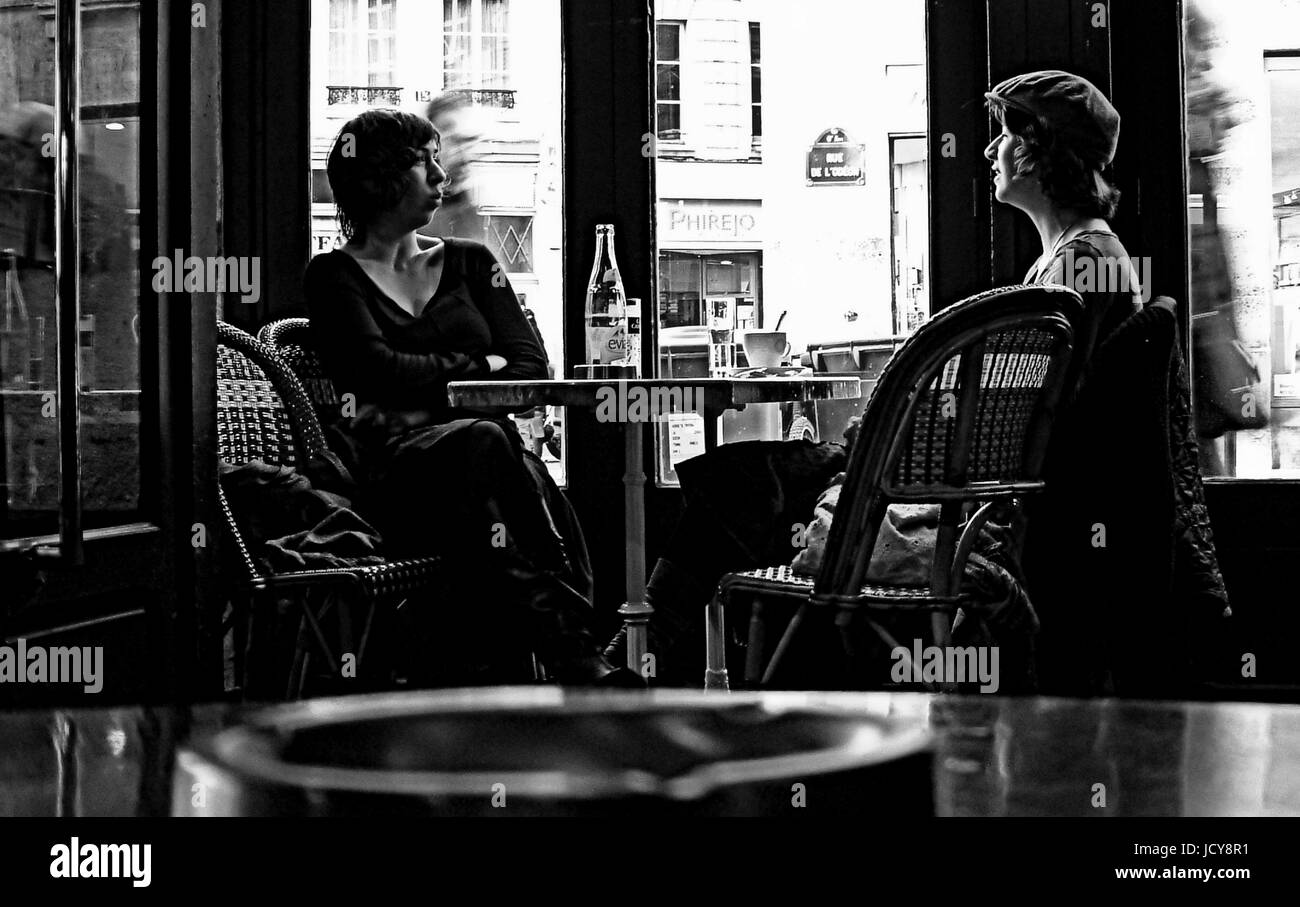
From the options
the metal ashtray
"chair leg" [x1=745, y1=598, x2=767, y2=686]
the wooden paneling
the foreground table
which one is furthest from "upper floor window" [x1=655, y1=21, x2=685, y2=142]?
the metal ashtray

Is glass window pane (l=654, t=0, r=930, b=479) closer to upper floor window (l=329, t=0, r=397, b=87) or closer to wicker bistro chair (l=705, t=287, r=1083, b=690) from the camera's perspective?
upper floor window (l=329, t=0, r=397, b=87)

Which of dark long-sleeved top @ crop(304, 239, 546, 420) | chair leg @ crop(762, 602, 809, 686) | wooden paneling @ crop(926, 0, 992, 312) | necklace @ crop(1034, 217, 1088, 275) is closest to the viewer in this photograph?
chair leg @ crop(762, 602, 809, 686)

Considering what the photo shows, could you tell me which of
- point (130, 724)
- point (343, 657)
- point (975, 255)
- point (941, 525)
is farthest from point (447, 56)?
point (130, 724)

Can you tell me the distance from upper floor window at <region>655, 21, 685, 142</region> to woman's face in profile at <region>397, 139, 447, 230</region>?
810 mm

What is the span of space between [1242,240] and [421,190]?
7.27 ft

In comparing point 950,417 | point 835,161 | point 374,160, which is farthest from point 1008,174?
point 374,160

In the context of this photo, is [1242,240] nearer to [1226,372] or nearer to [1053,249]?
[1226,372]

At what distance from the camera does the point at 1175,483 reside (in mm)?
2332

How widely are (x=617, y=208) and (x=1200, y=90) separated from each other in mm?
1638

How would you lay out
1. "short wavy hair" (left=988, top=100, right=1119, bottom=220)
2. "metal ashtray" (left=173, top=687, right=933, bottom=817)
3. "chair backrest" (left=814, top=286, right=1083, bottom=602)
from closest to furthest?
"metal ashtray" (left=173, top=687, right=933, bottom=817)
"chair backrest" (left=814, top=286, right=1083, bottom=602)
"short wavy hair" (left=988, top=100, right=1119, bottom=220)

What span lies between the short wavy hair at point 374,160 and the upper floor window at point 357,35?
581 millimetres

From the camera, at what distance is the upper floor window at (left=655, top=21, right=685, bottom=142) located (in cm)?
391

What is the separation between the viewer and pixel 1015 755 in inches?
13.6
